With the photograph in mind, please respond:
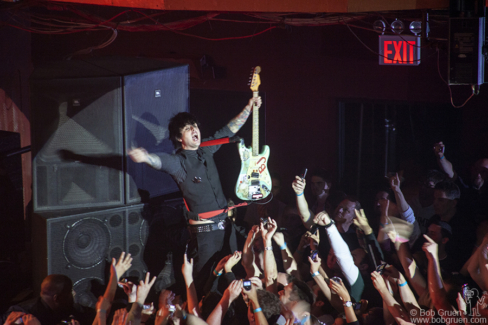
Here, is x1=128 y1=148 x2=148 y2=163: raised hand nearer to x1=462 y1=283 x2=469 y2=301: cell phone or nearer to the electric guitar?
the electric guitar

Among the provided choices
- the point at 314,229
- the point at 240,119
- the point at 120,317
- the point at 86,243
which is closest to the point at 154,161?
the point at 86,243

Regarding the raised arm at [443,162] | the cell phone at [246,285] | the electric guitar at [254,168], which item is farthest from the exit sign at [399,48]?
the cell phone at [246,285]

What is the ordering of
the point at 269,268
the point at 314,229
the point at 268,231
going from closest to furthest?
1. the point at 269,268
2. the point at 268,231
3. the point at 314,229

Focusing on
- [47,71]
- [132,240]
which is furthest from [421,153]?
[47,71]

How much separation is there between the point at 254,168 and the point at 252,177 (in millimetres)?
88

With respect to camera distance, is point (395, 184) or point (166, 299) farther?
point (395, 184)

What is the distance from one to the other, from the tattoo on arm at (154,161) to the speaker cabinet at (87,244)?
1.42ft

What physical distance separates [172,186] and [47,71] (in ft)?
4.75

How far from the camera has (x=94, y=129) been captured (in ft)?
12.7

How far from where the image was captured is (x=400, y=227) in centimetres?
382

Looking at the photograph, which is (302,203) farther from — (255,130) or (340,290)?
(340,290)

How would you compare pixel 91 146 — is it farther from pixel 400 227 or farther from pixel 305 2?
pixel 400 227

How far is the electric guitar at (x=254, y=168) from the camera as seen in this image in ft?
14.7

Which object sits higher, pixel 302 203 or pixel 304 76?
pixel 304 76
